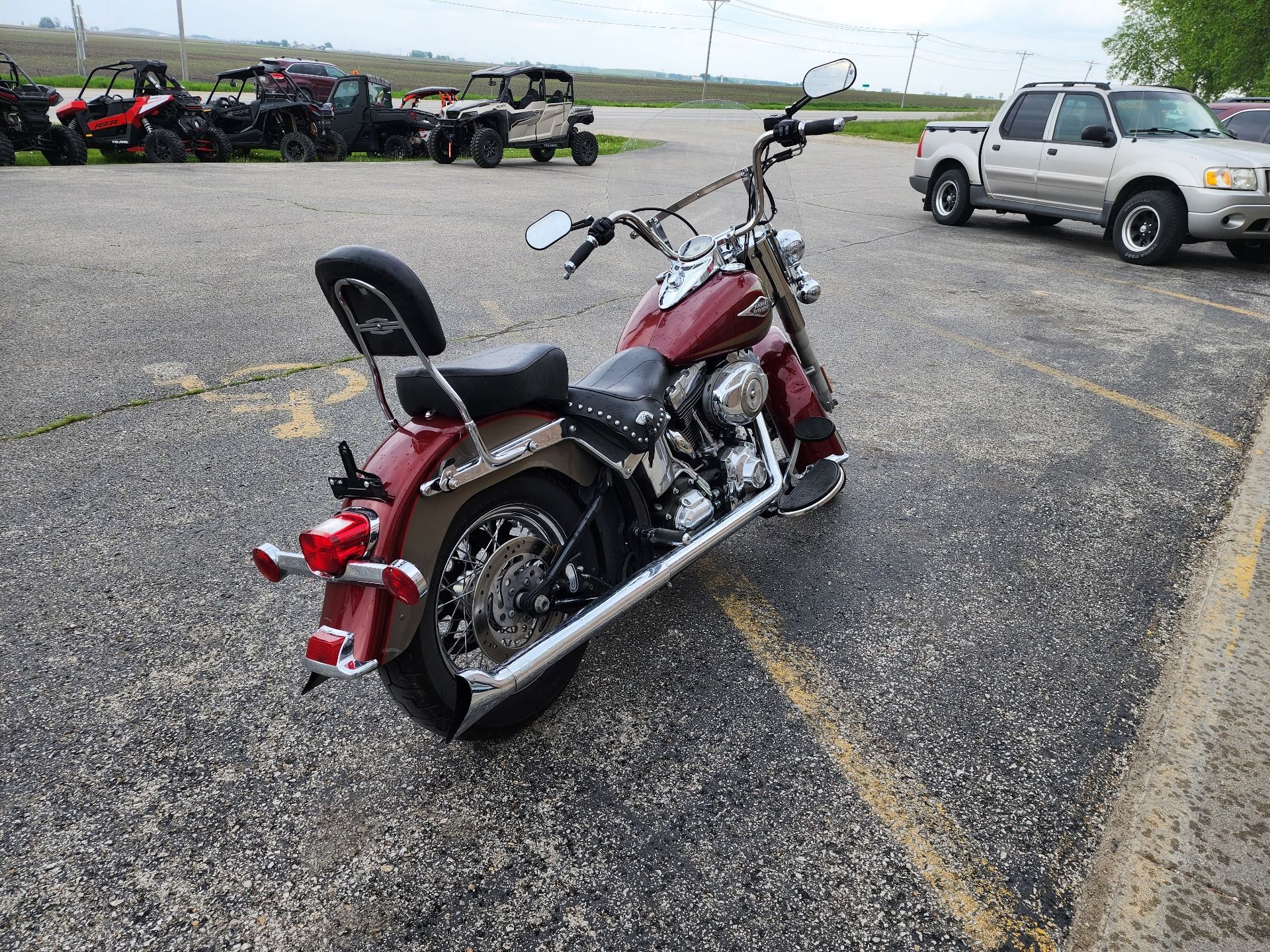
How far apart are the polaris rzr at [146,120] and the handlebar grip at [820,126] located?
50.5ft

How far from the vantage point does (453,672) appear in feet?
7.68

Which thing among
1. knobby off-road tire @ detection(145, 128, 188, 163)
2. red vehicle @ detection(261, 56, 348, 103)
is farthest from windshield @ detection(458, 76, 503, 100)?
red vehicle @ detection(261, 56, 348, 103)

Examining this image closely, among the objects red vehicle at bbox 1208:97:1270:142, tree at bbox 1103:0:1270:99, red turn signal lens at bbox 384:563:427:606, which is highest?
tree at bbox 1103:0:1270:99

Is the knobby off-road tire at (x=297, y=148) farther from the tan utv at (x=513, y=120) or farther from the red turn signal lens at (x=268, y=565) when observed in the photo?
the red turn signal lens at (x=268, y=565)

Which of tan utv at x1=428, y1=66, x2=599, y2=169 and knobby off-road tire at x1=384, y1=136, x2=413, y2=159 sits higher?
tan utv at x1=428, y1=66, x2=599, y2=169

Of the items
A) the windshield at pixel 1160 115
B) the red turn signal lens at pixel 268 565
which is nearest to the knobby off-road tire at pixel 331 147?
the windshield at pixel 1160 115

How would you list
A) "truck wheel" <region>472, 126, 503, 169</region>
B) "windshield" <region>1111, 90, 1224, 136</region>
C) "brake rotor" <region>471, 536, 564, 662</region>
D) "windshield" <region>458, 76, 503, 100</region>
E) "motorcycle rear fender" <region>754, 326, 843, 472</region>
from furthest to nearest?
"windshield" <region>458, 76, 503, 100</region>
"truck wheel" <region>472, 126, 503, 169</region>
"windshield" <region>1111, 90, 1224, 136</region>
"motorcycle rear fender" <region>754, 326, 843, 472</region>
"brake rotor" <region>471, 536, 564, 662</region>

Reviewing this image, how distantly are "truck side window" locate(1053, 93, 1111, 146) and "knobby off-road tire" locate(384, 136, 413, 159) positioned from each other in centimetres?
1279

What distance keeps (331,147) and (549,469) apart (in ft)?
55.0

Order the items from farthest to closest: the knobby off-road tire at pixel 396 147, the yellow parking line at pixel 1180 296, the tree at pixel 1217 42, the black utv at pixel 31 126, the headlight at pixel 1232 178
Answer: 1. the tree at pixel 1217 42
2. the knobby off-road tire at pixel 396 147
3. the black utv at pixel 31 126
4. the headlight at pixel 1232 178
5. the yellow parking line at pixel 1180 296

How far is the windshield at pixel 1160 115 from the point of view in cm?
998

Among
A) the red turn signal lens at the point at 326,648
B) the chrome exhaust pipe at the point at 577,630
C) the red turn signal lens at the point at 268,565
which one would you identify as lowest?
the chrome exhaust pipe at the point at 577,630

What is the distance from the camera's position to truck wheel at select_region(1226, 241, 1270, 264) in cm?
998

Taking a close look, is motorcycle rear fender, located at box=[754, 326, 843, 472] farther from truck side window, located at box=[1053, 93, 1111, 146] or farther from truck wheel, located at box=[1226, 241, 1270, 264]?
truck wheel, located at box=[1226, 241, 1270, 264]
